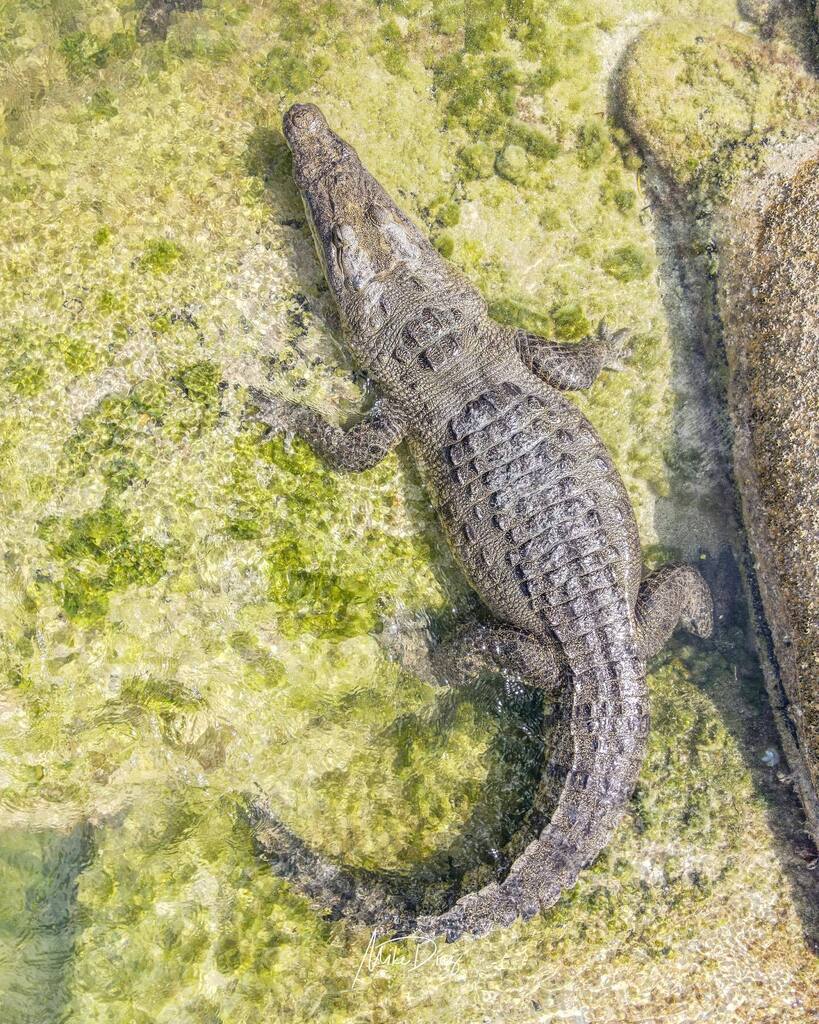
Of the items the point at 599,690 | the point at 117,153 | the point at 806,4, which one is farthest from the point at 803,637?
the point at 117,153

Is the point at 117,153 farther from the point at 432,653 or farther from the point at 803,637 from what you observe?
the point at 803,637

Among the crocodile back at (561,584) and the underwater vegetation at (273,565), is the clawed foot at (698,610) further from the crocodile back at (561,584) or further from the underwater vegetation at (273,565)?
the crocodile back at (561,584)

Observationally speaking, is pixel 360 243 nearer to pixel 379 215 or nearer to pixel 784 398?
pixel 379 215

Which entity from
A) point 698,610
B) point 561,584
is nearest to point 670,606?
point 698,610

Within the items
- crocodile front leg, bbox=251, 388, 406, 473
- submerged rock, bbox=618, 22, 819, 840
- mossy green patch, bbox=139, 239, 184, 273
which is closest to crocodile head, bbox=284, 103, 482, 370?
crocodile front leg, bbox=251, 388, 406, 473

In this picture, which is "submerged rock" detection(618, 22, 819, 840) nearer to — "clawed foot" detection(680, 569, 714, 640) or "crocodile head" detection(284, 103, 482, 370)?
"clawed foot" detection(680, 569, 714, 640)

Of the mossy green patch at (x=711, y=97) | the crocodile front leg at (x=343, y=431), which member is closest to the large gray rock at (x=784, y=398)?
the mossy green patch at (x=711, y=97)

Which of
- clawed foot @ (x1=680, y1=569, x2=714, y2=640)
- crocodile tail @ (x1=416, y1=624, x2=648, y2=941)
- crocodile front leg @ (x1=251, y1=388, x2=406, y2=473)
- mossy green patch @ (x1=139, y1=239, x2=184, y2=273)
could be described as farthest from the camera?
clawed foot @ (x1=680, y1=569, x2=714, y2=640)
